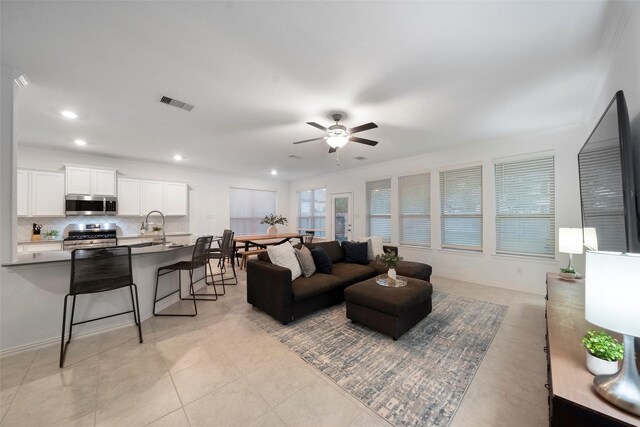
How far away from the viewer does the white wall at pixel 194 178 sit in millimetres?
4668

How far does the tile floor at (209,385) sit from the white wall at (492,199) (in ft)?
5.87

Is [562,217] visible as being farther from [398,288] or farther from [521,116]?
[398,288]

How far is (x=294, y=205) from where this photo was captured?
28.7 ft

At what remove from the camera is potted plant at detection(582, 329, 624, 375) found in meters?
1.09

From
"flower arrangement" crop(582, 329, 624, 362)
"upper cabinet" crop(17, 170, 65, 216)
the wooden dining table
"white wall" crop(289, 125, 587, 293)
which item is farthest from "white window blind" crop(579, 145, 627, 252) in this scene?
"upper cabinet" crop(17, 170, 65, 216)

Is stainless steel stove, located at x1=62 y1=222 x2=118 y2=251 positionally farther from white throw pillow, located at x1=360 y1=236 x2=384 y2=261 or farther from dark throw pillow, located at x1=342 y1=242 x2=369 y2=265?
white throw pillow, located at x1=360 y1=236 x2=384 y2=261

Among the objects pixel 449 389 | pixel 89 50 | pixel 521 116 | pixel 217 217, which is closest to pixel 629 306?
pixel 449 389

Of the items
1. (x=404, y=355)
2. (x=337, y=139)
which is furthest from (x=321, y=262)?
(x=337, y=139)

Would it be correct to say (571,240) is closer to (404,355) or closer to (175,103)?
(404,355)

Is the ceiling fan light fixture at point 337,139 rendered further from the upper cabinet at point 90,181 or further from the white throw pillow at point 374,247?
the upper cabinet at point 90,181

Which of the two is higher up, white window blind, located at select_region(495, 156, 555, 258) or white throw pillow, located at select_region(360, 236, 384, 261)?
white window blind, located at select_region(495, 156, 555, 258)

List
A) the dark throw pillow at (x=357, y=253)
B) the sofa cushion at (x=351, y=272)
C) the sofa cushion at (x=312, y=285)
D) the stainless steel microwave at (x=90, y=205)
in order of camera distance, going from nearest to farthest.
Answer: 1. the sofa cushion at (x=312, y=285)
2. the sofa cushion at (x=351, y=272)
3. the dark throw pillow at (x=357, y=253)
4. the stainless steel microwave at (x=90, y=205)

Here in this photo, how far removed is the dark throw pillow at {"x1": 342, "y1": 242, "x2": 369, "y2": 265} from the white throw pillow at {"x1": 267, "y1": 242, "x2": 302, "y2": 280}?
4.44 feet

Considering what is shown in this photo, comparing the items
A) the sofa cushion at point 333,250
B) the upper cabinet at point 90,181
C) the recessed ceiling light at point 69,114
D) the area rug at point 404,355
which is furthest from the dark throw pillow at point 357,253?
the upper cabinet at point 90,181
